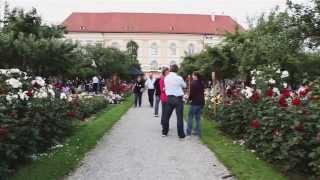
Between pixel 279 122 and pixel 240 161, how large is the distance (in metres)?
0.91

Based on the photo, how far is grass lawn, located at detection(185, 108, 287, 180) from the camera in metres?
9.50

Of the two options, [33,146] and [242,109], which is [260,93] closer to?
[242,109]

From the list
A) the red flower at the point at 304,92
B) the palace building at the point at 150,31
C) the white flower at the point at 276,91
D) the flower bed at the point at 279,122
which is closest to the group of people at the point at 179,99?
the flower bed at the point at 279,122

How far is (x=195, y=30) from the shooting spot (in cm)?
12900

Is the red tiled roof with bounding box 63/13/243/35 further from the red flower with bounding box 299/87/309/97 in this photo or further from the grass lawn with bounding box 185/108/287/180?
the red flower with bounding box 299/87/309/97

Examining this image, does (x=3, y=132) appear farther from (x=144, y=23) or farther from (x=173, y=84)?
(x=144, y=23)

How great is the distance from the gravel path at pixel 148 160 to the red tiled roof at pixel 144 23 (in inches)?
4407

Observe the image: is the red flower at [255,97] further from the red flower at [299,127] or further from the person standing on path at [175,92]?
the red flower at [299,127]

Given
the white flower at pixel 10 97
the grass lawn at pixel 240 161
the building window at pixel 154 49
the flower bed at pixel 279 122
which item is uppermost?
the building window at pixel 154 49

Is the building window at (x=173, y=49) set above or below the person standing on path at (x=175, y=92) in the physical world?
above

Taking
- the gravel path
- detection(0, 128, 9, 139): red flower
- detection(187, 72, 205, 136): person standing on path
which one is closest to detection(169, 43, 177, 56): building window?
detection(187, 72, 205, 136): person standing on path

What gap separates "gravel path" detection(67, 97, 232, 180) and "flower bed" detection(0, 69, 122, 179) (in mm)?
913

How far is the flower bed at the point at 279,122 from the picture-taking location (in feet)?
30.3

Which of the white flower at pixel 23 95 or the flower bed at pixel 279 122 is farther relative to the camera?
the white flower at pixel 23 95
